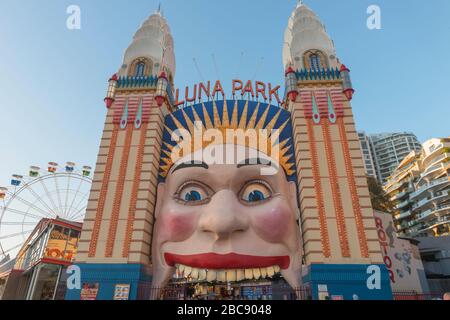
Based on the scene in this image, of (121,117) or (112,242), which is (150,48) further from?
(112,242)

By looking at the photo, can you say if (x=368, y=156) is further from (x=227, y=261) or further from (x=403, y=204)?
(x=227, y=261)

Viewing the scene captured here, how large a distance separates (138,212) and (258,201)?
5.72 meters

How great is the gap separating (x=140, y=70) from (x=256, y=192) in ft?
35.6

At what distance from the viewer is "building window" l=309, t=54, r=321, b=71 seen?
55.9ft

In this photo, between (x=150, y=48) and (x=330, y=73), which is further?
(x=150, y=48)

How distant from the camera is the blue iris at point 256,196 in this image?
13.2 m

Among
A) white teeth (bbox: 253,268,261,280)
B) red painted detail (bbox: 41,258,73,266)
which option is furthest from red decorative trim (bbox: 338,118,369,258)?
red painted detail (bbox: 41,258,73,266)

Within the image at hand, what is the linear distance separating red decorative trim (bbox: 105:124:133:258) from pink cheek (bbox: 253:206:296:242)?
6.61m

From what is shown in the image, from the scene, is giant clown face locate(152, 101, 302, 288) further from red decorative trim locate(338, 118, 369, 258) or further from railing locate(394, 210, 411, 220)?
railing locate(394, 210, 411, 220)

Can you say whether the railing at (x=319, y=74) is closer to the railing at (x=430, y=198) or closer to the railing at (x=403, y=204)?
the railing at (x=430, y=198)

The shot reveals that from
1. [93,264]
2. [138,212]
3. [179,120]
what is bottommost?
[93,264]

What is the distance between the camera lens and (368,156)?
10850 cm

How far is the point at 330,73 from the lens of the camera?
54.0ft
